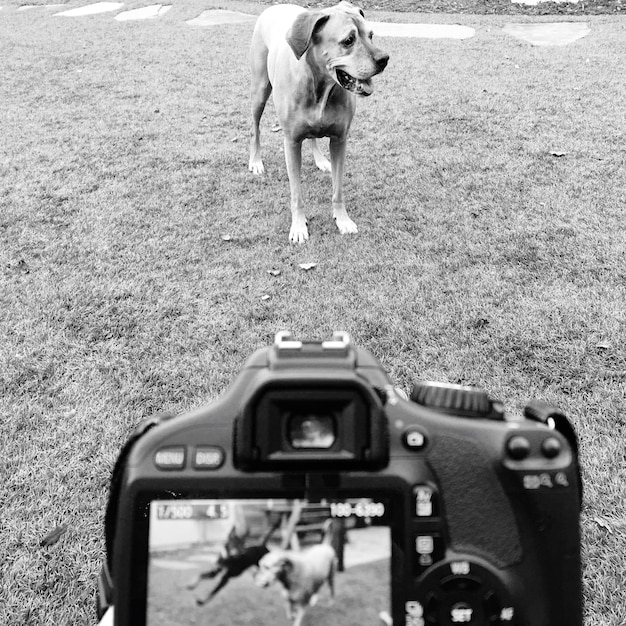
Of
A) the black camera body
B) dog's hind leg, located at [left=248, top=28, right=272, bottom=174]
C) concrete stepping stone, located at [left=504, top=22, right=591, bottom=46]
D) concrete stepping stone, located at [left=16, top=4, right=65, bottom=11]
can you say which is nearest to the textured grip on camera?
the black camera body

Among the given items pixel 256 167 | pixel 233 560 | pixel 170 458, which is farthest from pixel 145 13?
pixel 233 560

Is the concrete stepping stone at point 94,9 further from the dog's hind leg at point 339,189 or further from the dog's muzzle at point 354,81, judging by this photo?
the dog's muzzle at point 354,81

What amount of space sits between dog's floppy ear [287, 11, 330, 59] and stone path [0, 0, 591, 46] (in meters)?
7.01

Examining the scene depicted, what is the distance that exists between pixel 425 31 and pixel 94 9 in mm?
7537

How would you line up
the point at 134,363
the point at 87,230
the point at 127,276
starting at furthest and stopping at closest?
the point at 87,230 → the point at 127,276 → the point at 134,363

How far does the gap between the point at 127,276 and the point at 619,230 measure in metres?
3.21

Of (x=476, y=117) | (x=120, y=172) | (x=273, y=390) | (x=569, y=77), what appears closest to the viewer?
(x=273, y=390)

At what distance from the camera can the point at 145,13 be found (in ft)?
42.4

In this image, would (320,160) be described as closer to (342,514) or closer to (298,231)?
(298,231)

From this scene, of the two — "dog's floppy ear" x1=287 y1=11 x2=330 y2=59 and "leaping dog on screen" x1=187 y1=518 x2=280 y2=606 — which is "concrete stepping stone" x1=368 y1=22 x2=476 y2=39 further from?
"leaping dog on screen" x1=187 y1=518 x2=280 y2=606

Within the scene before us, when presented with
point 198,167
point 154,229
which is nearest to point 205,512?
point 154,229

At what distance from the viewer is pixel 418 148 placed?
222 inches

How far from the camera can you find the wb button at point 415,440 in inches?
37.0

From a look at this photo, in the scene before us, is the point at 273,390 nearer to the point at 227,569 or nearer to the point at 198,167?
the point at 227,569
